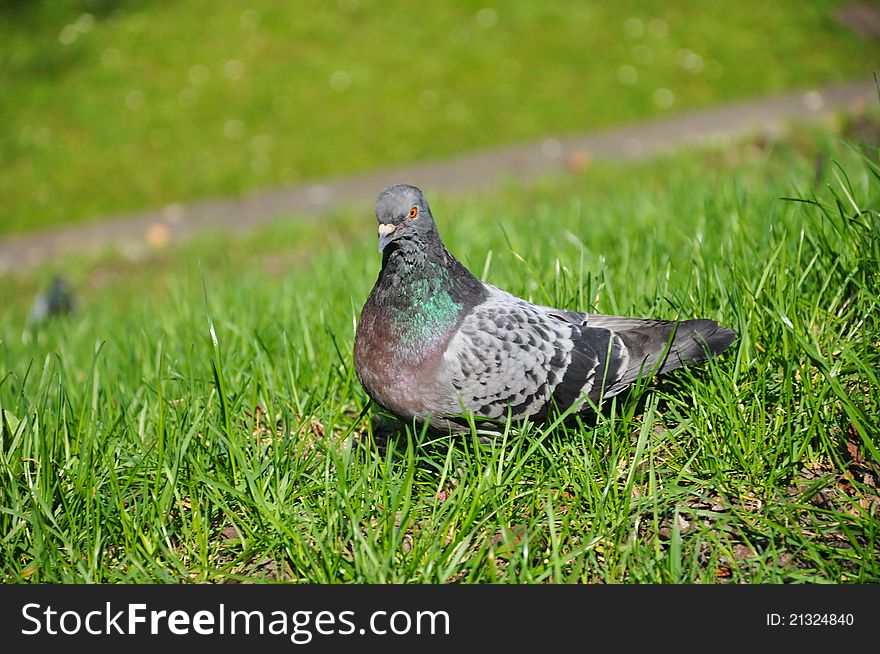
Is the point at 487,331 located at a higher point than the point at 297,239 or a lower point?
lower

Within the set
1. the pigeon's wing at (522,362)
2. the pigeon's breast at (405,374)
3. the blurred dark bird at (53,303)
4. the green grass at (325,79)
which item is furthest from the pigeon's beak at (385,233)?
the green grass at (325,79)

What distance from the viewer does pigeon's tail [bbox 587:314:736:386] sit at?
2.56m

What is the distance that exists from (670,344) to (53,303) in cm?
436

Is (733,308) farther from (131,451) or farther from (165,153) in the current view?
(165,153)

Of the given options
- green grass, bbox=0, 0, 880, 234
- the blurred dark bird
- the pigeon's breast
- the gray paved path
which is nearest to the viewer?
the pigeon's breast

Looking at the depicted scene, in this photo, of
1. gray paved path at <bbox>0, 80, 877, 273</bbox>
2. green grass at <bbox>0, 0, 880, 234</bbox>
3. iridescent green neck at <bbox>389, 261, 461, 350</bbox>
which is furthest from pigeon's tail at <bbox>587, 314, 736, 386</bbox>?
→ green grass at <bbox>0, 0, 880, 234</bbox>

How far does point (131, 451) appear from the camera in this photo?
8.93ft

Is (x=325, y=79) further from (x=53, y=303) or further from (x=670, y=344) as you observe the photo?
(x=670, y=344)

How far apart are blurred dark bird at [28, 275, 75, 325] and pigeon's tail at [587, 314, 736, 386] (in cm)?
401

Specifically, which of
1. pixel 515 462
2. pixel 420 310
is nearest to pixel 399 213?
pixel 420 310

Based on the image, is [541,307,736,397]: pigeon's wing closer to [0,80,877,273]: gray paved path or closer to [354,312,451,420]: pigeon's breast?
[354,312,451,420]: pigeon's breast

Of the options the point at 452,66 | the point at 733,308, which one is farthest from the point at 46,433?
the point at 452,66

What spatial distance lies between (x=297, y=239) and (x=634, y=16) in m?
6.05

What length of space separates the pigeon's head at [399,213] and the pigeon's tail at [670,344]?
0.79 metres
